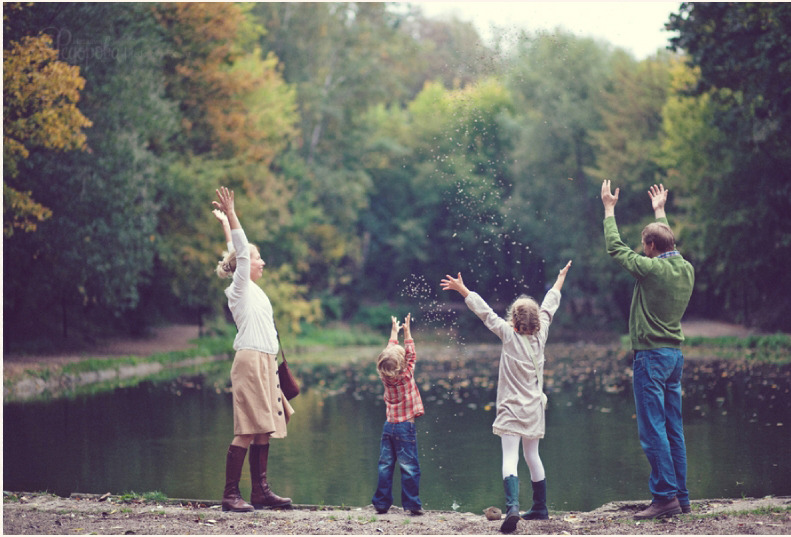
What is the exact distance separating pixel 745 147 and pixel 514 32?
18.1m

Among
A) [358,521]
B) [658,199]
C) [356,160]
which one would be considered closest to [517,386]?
[358,521]

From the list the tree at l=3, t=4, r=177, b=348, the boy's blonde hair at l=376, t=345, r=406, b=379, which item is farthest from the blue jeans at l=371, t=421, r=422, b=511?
the tree at l=3, t=4, r=177, b=348

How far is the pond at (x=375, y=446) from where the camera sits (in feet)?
29.8

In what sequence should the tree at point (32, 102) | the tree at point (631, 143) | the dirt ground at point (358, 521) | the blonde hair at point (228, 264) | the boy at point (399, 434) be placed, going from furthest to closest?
the tree at point (631, 143) → the tree at point (32, 102) → the blonde hair at point (228, 264) → the boy at point (399, 434) → the dirt ground at point (358, 521)

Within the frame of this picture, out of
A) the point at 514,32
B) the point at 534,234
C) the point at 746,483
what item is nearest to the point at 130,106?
the point at 514,32

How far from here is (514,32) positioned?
38.9 feet

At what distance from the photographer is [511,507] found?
21.3 feet

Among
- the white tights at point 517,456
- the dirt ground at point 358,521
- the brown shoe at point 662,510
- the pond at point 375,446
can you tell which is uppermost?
the white tights at point 517,456

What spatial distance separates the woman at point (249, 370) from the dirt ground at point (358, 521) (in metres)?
0.30

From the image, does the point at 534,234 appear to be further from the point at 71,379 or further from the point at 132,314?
the point at 71,379

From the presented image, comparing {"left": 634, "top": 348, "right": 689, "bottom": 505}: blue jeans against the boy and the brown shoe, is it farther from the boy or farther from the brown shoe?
the boy

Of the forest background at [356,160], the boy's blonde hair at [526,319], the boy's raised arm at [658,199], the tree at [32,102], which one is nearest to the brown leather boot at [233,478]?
the boy's blonde hair at [526,319]

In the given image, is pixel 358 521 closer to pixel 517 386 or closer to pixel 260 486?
pixel 260 486

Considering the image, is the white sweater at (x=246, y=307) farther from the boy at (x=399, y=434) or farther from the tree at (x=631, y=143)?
the tree at (x=631, y=143)
